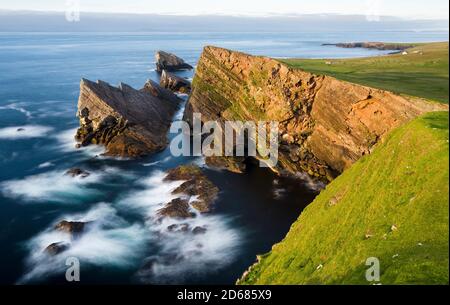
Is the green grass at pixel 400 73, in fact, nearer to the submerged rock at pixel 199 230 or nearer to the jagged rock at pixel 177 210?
the jagged rock at pixel 177 210

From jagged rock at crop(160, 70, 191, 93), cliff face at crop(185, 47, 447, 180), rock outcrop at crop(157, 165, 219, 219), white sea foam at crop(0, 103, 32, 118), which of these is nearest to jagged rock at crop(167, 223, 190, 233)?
rock outcrop at crop(157, 165, 219, 219)

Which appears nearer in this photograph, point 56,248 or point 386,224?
point 386,224

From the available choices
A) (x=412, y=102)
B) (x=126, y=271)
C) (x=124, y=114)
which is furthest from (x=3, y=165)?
(x=412, y=102)

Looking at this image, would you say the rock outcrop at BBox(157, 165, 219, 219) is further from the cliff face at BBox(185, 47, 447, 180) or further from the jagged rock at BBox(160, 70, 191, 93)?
the jagged rock at BBox(160, 70, 191, 93)

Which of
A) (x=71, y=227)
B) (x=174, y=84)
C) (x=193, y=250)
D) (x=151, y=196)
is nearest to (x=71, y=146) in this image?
(x=151, y=196)

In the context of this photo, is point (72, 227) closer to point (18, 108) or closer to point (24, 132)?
point (24, 132)

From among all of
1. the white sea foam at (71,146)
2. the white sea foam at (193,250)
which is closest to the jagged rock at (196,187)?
the white sea foam at (193,250)
